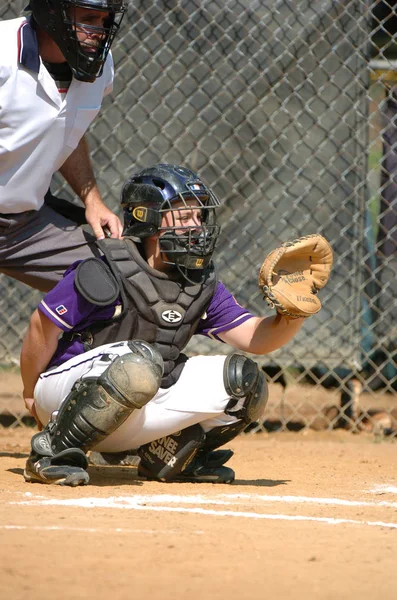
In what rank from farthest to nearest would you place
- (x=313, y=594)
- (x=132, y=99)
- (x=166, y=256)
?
(x=132, y=99) < (x=166, y=256) < (x=313, y=594)

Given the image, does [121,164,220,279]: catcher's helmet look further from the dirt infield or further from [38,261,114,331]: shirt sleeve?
the dirt infield

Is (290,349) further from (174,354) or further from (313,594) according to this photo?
(313,594)

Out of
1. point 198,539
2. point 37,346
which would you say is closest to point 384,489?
point 198,539

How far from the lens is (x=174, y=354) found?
364cm

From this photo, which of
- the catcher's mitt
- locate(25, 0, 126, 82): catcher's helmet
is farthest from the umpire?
the catcher's mitt

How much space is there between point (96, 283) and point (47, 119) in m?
0.79

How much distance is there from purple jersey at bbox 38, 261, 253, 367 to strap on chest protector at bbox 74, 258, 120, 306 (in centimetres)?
7

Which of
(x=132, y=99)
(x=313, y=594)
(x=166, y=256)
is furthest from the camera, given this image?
(x=132, y=99)

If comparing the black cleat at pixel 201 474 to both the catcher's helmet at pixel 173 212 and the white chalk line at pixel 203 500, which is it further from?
the catcher's helmet at pixel 173 212

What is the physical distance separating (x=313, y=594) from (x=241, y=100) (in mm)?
3771

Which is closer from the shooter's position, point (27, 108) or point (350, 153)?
point (27, 108)

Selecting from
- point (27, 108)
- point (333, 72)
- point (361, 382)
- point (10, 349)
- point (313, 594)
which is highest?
point (333, 72)

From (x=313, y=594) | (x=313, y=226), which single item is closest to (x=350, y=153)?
(x=313, y=226)

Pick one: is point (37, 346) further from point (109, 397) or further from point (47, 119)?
point (47, 119)
